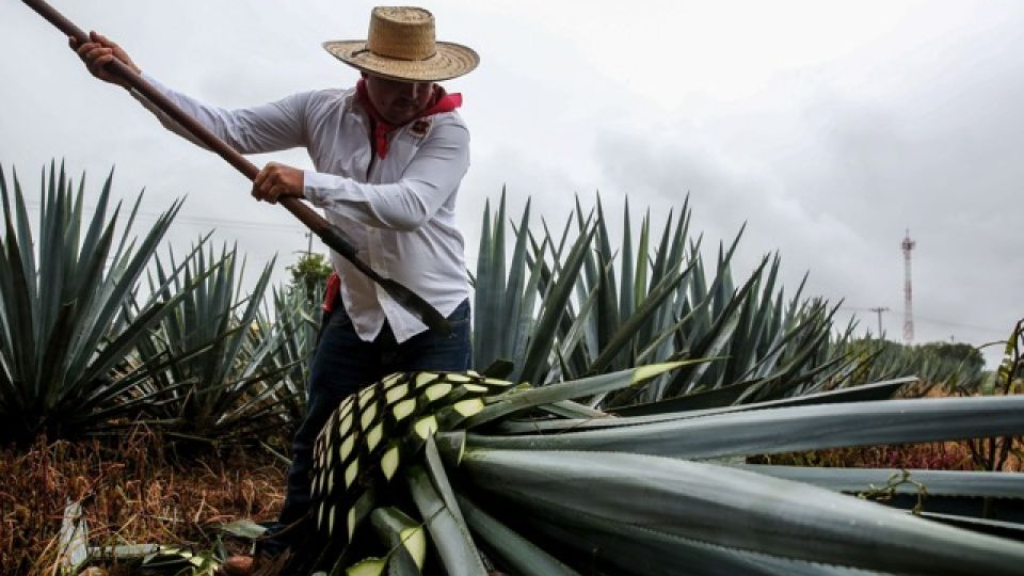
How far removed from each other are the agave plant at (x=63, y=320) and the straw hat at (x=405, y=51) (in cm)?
146

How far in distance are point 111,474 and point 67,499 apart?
514mm

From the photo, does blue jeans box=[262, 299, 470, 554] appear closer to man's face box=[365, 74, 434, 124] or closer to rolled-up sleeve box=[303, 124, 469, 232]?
rolled-up sleeve box=[303, 124, 469, 232]

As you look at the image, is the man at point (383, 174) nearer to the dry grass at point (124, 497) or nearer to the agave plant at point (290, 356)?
the dry grass at point (124, 497)

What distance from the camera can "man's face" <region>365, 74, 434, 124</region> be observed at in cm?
267

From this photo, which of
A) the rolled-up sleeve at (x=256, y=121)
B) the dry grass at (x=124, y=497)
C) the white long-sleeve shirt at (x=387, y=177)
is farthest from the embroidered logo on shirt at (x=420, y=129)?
the dry grass at (x=124, y=497)

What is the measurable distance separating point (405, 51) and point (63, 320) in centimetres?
175

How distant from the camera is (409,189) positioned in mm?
2492

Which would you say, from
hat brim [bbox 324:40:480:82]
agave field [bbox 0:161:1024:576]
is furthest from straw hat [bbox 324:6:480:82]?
agave field [bbox 0:161:1024:576]

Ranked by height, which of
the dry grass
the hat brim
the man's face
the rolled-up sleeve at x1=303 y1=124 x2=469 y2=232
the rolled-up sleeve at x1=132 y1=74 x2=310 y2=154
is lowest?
the dry grass

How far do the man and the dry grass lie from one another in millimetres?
439

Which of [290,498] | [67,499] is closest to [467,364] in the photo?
[290,498]

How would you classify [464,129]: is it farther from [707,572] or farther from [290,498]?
[707,572]

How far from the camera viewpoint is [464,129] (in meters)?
2.76

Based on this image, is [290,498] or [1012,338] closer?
[1012,338]
